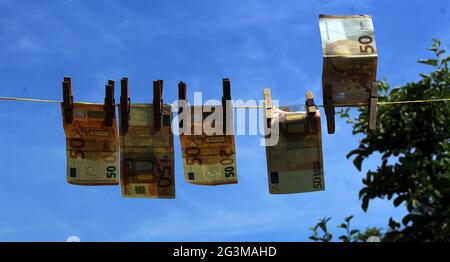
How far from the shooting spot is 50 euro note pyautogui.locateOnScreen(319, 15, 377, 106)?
658 cm

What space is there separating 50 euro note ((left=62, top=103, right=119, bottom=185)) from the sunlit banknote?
1639 mm

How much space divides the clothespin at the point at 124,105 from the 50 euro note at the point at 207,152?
1.95ft

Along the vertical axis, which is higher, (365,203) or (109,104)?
(109,104)

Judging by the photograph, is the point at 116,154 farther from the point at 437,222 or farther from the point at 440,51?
the point at 440,51

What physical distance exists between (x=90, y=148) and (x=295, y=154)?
7.01ft

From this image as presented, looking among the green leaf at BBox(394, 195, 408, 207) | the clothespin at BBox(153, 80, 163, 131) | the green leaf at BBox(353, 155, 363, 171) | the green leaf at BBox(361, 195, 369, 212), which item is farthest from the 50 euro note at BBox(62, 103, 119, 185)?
the green leaf at BBox(394, 195, 408, 207)

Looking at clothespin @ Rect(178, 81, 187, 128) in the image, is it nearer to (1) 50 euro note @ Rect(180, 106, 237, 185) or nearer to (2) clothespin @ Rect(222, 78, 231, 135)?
(1) 50 euro note @ Rect(180, 106, 237, 185)

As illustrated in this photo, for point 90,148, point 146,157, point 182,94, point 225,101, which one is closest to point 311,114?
point 225,101

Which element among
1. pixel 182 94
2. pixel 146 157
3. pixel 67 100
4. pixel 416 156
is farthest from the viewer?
pixel 416 156

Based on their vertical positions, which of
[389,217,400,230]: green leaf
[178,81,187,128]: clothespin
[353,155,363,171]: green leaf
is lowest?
[389,217,400,230]: green leaf

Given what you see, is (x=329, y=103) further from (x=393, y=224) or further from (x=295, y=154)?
(x=393, y=224)

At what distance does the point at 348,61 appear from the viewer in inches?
259
